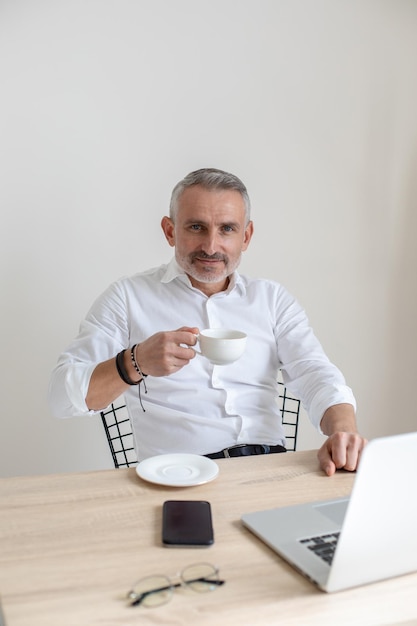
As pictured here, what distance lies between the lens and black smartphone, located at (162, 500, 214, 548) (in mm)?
1079

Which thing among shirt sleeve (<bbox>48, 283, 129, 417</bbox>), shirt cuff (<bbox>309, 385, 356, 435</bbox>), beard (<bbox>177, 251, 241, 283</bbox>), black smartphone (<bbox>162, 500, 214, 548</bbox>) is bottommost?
shirt cuff (<bbox>309, 385, 356, 435</bbox>)

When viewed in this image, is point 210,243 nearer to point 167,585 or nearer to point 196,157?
point 196,157

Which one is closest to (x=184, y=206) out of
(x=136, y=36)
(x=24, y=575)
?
(x=136, y=36)

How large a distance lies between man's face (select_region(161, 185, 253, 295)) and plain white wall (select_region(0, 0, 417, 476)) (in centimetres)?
50

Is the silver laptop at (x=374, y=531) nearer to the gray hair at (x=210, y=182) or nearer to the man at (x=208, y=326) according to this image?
the man at (x=208, y=326)

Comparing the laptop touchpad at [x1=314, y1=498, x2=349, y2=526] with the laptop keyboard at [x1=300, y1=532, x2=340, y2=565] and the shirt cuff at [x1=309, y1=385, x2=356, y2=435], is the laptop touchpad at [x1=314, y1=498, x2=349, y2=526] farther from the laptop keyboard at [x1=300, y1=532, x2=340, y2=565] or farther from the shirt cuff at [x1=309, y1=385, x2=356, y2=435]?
the shirt cuff at [x1=309, y1=385, x2=356, y2=435]

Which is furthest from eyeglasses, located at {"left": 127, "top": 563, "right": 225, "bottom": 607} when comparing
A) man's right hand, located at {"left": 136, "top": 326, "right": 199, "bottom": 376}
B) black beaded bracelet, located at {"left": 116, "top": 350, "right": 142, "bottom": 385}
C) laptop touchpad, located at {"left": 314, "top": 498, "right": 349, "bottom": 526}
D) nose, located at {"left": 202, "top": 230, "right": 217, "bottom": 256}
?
nose, located at {"left": 202, "top": 230, "right": 217, "bottom": 256}

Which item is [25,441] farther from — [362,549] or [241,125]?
[362,549]

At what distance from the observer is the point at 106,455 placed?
2566mm

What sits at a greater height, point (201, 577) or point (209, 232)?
point (209, 232)

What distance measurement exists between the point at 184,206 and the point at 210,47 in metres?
0.82

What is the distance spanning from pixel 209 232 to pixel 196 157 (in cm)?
63

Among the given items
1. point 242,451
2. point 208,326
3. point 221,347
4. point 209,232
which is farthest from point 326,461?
point 209,232

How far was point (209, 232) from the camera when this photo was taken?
1992mm
